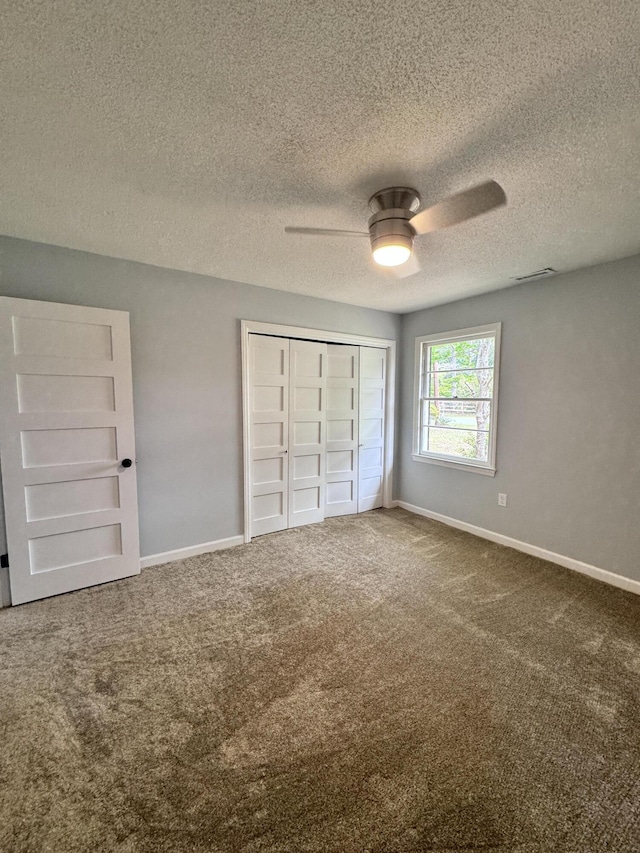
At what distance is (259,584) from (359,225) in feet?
8.56

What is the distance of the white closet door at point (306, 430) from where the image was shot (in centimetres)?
367

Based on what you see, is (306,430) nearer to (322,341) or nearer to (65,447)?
(322,341)

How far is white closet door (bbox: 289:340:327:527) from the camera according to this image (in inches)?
144

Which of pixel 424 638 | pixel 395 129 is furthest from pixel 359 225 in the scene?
pixel 424 638

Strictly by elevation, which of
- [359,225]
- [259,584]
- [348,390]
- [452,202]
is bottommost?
[259,584]

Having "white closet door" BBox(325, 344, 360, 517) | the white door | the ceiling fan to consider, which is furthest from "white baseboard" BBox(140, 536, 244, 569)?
the ceiling fan

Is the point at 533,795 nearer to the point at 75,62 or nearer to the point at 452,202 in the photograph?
the point at 452,202

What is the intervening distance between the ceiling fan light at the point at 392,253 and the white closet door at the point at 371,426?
2.31 meters

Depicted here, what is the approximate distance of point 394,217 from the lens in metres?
1.75

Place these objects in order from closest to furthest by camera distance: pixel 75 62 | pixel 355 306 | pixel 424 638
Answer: pixel 75 62 → pixel 424 638 → pixel 355 306

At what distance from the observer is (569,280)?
9.40 ft

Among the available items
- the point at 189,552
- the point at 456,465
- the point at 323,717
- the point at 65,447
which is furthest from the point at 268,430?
the point at 323,717

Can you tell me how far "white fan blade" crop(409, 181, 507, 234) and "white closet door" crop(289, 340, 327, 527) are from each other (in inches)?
84.4

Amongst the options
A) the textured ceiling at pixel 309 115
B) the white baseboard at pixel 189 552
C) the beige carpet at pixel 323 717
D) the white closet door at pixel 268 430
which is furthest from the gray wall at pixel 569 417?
the white baseboard at pixel 189 552
